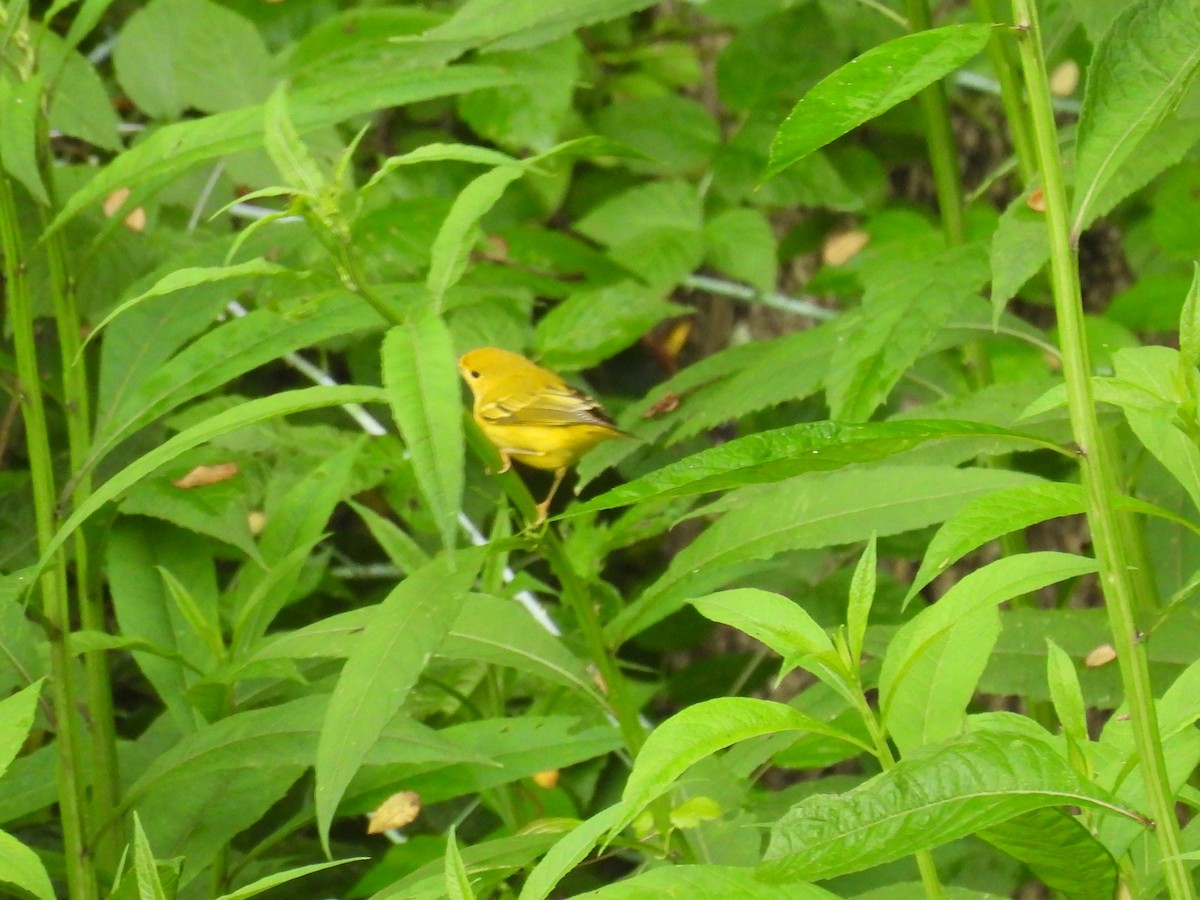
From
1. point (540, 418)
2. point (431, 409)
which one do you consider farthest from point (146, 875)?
point (540, 418)

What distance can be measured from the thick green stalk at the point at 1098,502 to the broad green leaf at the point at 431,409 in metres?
0.33

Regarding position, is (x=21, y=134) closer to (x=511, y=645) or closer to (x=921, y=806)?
(x=511, y=645)

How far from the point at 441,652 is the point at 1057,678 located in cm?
51

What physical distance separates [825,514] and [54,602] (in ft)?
2.12

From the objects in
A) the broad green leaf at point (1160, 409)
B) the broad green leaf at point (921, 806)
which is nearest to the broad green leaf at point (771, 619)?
the broad green leaf at point (921, 806)

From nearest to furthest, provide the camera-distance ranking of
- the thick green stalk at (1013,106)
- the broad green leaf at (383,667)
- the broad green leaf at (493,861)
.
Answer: the broad green leaf at (383,667), the broad green leaf at (493,861), the thick green stalk at (1013,106)

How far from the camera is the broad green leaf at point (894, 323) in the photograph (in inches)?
47.6

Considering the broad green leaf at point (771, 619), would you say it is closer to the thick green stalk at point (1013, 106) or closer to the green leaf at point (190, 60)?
the thick green stalk at point (1013, 106)

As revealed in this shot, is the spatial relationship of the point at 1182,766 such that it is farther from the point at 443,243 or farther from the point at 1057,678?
the point at 443,243

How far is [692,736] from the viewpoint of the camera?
2.29 ft

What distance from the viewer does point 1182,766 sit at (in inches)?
31.8

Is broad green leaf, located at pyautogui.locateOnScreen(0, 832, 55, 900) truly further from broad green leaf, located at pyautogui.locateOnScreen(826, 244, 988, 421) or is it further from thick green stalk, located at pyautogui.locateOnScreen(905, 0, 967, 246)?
thick green stalk, located at pyautogui.locateOnScreen(905, 0, 967, 246)

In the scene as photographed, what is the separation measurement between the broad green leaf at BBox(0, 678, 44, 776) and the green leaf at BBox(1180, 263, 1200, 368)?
2.42 ft

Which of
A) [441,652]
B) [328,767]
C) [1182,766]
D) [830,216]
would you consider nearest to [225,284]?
[441,652]
